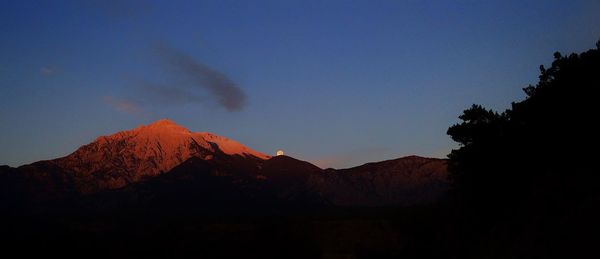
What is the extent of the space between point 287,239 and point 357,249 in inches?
843

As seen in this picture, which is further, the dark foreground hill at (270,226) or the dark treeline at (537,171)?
the dark foreground hill at (270,226)

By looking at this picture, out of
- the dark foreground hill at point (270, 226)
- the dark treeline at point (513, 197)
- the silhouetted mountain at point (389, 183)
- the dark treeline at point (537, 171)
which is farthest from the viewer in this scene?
the silhouetted mountain at point (389, 183)

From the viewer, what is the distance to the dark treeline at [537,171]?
19567 millimetres

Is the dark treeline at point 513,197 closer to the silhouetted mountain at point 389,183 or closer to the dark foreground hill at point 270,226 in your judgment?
the dark foreground hill at point 270,226

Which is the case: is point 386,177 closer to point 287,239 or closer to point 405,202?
point 405,202

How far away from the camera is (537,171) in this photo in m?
32.2

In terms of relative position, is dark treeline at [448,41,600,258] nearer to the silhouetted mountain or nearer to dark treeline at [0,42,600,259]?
dark treeline at [0,42,600,259]

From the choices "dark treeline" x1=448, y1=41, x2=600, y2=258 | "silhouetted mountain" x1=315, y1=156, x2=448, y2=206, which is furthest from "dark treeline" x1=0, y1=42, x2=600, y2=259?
"silhouetted mountain" x1=315, y1=156, x2=448, y2=206

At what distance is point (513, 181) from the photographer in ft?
113

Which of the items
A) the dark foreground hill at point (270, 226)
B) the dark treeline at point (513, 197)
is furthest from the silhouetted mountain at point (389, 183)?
the dark treeline at point (513, 197)

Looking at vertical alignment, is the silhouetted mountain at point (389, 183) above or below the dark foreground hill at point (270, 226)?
above

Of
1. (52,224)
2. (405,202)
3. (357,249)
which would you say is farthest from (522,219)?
(405,202)

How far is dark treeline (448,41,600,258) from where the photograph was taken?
64.2 ft

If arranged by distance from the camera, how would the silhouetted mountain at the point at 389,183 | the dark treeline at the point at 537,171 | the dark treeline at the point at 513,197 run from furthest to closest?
the silhouetted mountain at the point at 389,183
the dark treeline at the point at 513,197
the dark treeline at the point at 537,171
